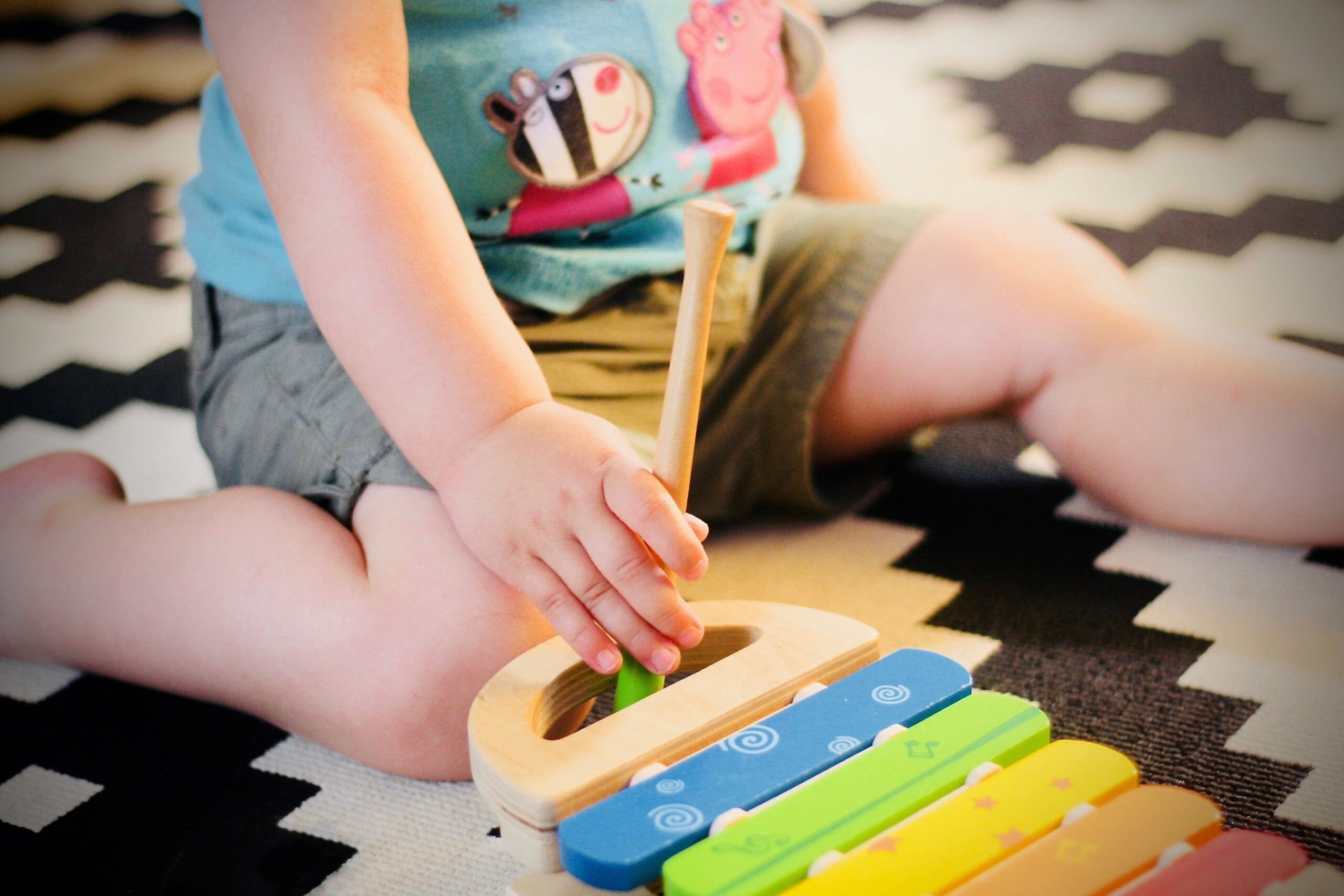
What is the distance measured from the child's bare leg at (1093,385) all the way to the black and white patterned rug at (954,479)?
1.3 inches

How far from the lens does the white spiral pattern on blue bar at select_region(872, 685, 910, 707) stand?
0.48 metres

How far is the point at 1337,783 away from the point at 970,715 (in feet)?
0.63

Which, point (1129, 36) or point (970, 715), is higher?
point (1129, 36)

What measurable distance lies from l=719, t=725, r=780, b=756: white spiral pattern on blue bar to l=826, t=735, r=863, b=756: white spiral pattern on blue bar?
0.06 feet

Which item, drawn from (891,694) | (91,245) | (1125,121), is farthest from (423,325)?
(1125,121)

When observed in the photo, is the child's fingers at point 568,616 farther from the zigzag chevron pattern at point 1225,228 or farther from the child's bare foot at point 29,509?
the zigzag chevron pattern at point 1225,228

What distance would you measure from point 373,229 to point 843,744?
30 cm

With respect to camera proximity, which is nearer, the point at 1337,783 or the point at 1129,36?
the point at 1337,783

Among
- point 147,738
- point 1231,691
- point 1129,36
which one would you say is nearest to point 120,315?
point 147,738

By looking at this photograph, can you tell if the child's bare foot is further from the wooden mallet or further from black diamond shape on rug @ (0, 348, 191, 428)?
the wooden mallet

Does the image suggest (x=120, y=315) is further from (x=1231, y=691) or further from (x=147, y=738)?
(x=1231, y=691)

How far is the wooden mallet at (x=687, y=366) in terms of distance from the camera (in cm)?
46

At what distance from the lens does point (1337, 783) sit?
551 mm

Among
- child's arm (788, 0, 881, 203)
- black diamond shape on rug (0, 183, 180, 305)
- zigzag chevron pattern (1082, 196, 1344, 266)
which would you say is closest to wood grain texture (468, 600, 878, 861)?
child's arm (788, 0, 881, 203)
